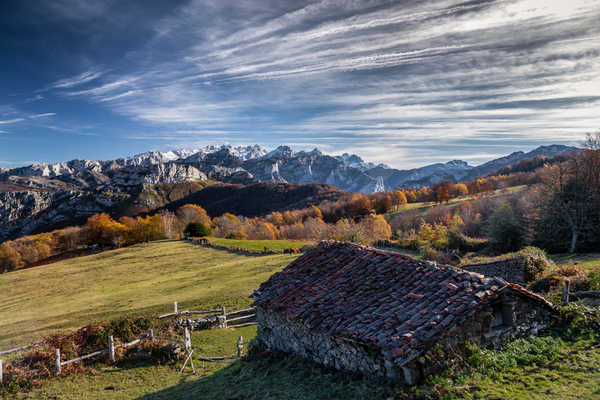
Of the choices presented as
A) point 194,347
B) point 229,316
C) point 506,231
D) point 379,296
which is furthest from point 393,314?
point 506,231

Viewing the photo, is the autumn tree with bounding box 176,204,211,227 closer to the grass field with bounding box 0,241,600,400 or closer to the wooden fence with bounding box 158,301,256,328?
the grass field with bounding box 0,241,600,400

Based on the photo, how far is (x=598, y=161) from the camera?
1426 inches

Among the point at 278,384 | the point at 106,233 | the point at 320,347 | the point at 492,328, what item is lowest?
the point at 106,233

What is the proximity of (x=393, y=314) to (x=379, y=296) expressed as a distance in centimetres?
116

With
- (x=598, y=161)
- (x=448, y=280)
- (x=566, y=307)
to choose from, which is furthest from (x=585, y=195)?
(x=448, y=280)

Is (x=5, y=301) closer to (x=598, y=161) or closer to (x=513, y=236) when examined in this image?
(x=513, y=236)

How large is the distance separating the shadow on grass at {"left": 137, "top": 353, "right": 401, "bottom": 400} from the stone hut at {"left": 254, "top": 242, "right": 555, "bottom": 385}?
0.32 meters

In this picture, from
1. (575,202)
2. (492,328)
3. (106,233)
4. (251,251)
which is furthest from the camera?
(106,233)

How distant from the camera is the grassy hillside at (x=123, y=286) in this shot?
26219mm

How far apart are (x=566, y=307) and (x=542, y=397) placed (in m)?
5.13

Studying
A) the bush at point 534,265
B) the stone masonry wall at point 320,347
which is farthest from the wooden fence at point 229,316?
the bush at point 534,265

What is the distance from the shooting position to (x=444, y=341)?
26.8ft

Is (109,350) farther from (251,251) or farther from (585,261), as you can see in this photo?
(251,251)

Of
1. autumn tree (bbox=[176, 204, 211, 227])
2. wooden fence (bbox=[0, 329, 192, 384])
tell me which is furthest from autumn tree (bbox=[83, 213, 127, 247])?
wooden fence (bbox=[0, 329, 192, 384])
